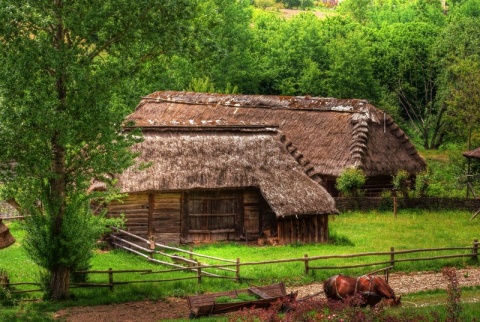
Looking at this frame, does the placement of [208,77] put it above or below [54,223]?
above

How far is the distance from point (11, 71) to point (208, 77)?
131 ft

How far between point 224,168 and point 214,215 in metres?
1.82

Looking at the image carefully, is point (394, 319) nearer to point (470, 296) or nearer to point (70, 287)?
point (470, 296)

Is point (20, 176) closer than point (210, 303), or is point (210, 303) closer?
point (210, 303)

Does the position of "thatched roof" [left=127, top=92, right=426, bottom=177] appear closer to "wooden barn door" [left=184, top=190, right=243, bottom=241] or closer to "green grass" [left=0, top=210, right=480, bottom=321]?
"green grass" [left=0, top=210, right=480, bottom=321]

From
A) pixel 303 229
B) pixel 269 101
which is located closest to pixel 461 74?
pixel 269 101

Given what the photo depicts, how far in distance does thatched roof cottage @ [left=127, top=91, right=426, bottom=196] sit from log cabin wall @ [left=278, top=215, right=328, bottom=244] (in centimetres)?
720

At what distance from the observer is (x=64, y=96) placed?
2198cm

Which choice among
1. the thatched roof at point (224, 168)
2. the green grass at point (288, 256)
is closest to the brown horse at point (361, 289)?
the green grass at point (288, 256)

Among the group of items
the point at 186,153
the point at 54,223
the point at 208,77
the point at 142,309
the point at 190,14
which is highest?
the point at 208,77

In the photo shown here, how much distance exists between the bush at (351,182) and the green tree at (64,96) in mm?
17581

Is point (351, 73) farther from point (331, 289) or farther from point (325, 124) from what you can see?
point (331, 289)

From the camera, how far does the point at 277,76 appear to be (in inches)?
2544

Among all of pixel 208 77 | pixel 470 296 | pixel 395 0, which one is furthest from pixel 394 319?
pixel 395 0
